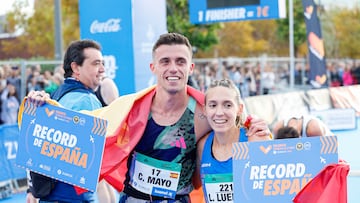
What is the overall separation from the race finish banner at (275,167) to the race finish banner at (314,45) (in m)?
13.1

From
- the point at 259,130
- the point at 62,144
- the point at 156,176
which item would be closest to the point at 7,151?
the point at 62,144

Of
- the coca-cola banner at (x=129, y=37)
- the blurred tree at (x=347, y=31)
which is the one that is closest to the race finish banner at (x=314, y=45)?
the coca-cola banner at (x=129, y=37)

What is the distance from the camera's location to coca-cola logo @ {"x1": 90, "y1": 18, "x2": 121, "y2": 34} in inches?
361

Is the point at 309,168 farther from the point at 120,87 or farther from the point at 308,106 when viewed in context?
the point at 308,106

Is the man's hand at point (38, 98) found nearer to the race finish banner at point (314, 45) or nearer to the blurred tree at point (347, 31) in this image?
the race finish banner at point (314, 45)

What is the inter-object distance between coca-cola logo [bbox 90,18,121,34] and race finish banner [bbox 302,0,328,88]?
8093 millimetres

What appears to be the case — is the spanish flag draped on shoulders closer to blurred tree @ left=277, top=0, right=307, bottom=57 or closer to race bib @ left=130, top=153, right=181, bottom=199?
race bib @ left=130, top=153, right=181, bottom=199

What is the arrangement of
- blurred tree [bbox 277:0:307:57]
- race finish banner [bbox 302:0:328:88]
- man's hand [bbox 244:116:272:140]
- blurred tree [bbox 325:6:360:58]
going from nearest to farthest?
man's hand [bbox 244:116:272:140], race finish banner [bbox 302:0:328:88], blurred tree [bbox 277:0:307:57], blurred tree [bbox 325:6:360:58]

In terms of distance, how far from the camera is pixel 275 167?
3.71 m

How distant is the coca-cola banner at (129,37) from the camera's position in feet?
29.7

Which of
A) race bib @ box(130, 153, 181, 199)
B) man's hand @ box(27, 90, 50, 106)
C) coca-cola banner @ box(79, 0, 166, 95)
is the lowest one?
race bib @ box(130, 153, 181, 199)

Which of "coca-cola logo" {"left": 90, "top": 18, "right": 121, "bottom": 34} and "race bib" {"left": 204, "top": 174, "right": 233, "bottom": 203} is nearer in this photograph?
"race bib" {"left": 204, "top": 174, "right": 233, "bottom": 203}

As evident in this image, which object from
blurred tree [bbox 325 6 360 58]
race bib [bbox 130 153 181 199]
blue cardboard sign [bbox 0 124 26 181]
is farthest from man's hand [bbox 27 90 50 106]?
blurred tree [bbox 325 6 360 58]

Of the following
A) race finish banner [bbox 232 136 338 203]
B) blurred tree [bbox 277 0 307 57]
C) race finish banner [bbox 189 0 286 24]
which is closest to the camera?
race finish banner [bbox 232 136 338 203]
